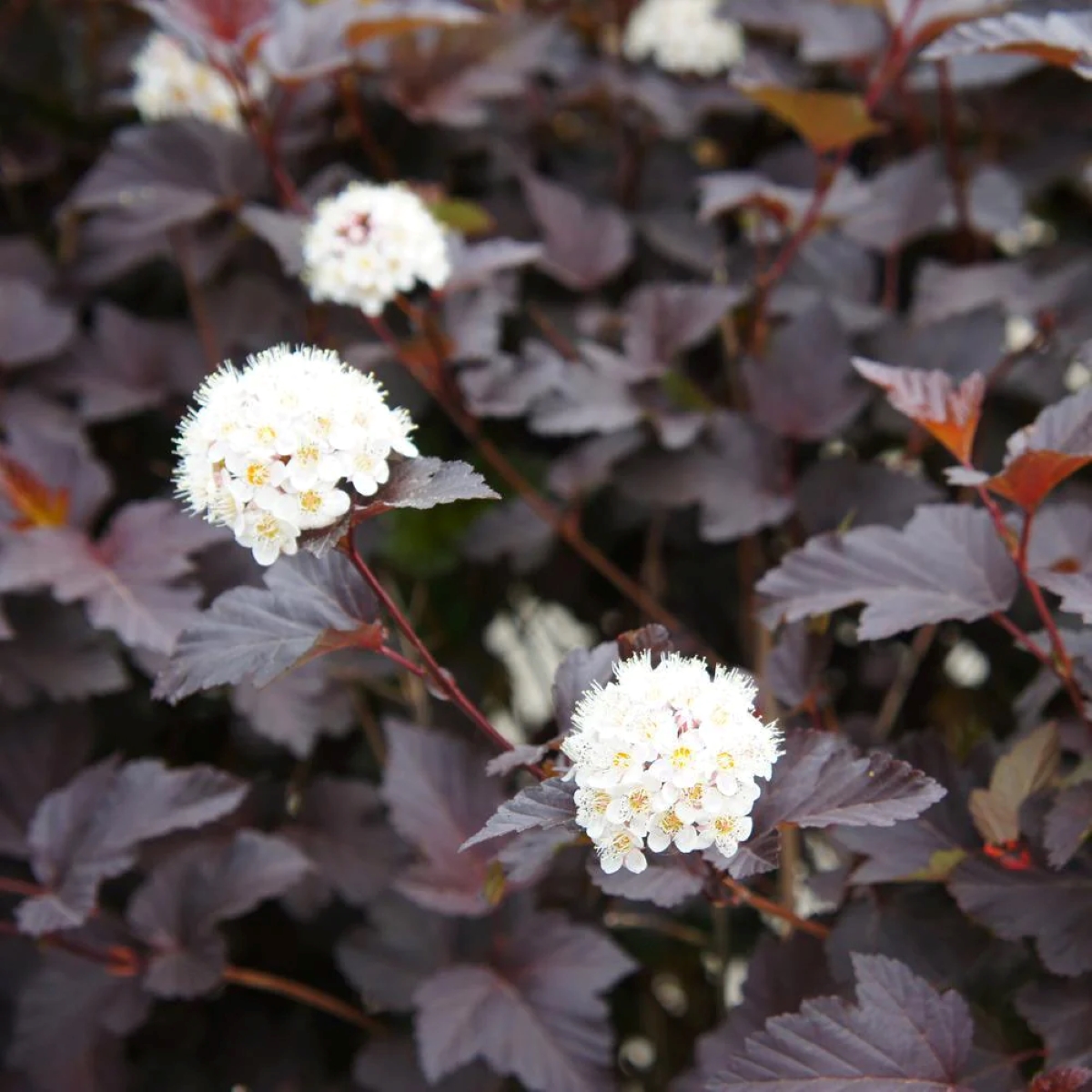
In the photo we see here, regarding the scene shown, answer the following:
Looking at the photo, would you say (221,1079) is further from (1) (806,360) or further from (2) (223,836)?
(1) (806,360)

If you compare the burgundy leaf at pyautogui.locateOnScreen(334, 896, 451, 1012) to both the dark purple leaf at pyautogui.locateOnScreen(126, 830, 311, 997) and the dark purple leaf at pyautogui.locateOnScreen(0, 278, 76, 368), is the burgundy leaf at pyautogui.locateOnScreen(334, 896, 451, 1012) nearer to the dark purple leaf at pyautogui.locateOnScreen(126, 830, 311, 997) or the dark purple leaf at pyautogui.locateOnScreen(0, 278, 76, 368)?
the dark purple leaf at pyautogui.locateOnScreen(126, 830, 311, 997)

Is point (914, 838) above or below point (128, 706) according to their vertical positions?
above

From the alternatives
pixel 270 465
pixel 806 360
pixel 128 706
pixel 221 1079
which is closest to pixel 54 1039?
pixel 221 1079

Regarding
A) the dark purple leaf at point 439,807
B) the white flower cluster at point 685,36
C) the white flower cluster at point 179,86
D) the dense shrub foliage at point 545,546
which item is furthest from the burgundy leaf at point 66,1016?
the white flower cluster at point 685,36

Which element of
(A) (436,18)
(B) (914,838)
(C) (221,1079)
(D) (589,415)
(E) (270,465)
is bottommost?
(C) (221,1079)

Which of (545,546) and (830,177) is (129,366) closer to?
(545,546)

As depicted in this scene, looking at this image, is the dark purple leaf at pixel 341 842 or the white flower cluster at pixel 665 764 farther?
the dark purple leaf at pixel 341 842

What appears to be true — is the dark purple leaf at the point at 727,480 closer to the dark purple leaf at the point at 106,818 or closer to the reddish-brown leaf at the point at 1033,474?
the reddish-brown leaf at the point at 1033,474

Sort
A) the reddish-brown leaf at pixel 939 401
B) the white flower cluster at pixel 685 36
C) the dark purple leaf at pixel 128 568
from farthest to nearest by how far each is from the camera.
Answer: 1. the white flower cluster at pixel 685 36
2. the dark purple leaf at pixel 128 568
3. the reddish-brown leaf at pixel 939 401
